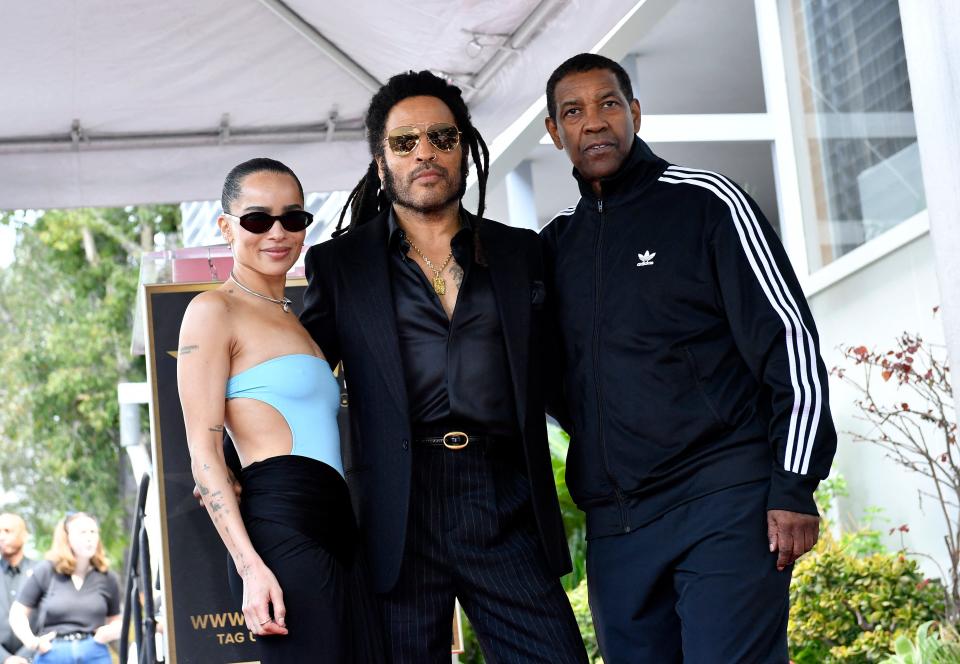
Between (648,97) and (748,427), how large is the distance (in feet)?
35.7

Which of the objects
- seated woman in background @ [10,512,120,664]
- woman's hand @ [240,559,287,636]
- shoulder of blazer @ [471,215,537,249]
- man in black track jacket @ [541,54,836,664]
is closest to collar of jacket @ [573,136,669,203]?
man in black track jacket @ [541,54,836,664]

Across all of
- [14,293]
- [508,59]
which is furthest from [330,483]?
[14,293]

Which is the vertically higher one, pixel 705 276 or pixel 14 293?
pixel 14 293

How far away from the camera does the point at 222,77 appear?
214 inches

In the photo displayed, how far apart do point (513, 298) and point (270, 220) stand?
27.5 inches

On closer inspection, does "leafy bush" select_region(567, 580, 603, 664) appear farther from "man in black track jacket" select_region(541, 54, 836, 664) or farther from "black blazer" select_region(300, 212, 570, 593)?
"black blazer" select_region(300, 212, 570, 593)

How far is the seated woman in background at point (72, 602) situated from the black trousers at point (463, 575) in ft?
18.8

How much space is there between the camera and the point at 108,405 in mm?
27188

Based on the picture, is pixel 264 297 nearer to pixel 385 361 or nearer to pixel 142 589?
pixel 385 361

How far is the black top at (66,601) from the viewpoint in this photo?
8469mm

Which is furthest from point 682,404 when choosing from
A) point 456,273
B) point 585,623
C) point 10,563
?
point 10,563

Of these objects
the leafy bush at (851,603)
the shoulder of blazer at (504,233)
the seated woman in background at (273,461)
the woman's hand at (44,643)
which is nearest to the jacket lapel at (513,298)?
the shoulder of blazer at (504,233)

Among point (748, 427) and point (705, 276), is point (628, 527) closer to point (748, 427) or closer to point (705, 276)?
point (748, 427)

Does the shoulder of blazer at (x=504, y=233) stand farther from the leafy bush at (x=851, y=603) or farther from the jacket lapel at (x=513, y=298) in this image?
the leafy bush at (x=851, y=603)
